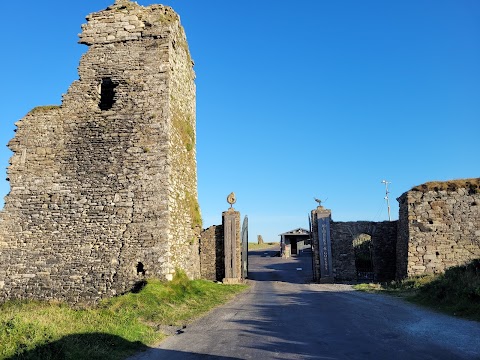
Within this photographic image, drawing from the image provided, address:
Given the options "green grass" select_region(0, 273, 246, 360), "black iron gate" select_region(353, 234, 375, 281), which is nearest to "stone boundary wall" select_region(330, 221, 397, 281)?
"black iron gate" select_region(353, 234, 375, 281)

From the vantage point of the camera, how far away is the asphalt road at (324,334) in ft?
19.5

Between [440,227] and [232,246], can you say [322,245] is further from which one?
[440,227]

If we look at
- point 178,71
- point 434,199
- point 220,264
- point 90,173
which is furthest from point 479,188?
point 90,173

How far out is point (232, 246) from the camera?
18.5 metres

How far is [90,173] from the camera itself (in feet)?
42.9

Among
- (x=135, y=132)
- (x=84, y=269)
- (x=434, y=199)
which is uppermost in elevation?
(x=135, y=132)

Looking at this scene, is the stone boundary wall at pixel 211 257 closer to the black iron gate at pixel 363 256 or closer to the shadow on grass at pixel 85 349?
the black iron gate at pixel 363 256

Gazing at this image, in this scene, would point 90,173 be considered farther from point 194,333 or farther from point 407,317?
point 407,317

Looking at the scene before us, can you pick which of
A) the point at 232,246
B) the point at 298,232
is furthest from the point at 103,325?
the point at 298,232

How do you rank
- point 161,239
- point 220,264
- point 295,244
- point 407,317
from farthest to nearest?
point 295,244 → point 220,264 → point 161,239 → point 407,317

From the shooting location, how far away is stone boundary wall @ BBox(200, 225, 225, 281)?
18609 millimetres

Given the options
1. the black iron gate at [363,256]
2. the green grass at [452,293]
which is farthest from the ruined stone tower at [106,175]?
the black iron gate at [363,256]

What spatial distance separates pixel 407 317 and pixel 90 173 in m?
10.9

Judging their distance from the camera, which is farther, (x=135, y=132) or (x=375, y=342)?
(x=135, y=132)
